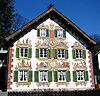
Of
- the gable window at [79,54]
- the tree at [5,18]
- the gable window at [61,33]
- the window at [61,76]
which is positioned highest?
the tree at [5,18]

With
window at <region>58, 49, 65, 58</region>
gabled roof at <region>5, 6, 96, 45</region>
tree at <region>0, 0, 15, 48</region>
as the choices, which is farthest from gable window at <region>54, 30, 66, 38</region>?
tree at <region>0, 0, 15, 48</region>

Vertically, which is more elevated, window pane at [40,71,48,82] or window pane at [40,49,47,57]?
window pane at [40,49,47,57]

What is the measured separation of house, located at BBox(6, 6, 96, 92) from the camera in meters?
19.4

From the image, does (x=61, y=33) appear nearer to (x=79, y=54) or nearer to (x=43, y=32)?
(x=43, y=32)

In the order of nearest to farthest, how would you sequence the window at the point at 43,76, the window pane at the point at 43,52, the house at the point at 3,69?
1. the window at the point at 43,76
2. the window pane at the point at 43,52
3. the house at the point at 3,69

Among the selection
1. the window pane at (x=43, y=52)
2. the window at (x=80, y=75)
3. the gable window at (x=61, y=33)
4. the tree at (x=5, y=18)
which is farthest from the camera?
the tree at (x=5, y=18)

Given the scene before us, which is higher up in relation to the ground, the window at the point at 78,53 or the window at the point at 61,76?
the window at the point at 78,53

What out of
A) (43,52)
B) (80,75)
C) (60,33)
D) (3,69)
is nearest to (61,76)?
(80,75)

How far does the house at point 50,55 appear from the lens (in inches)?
762

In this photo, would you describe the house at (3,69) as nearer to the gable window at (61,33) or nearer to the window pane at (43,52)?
the window pane at (43,52)

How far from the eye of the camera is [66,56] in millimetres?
20672

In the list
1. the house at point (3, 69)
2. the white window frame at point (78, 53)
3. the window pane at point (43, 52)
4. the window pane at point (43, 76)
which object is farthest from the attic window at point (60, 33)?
the house at point (3, 69)

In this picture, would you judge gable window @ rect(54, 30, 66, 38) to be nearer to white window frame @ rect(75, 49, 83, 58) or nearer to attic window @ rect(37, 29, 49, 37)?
attic window @ rect(37, 29, 49, 37)

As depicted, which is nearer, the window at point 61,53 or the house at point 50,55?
the house at point 50,55
